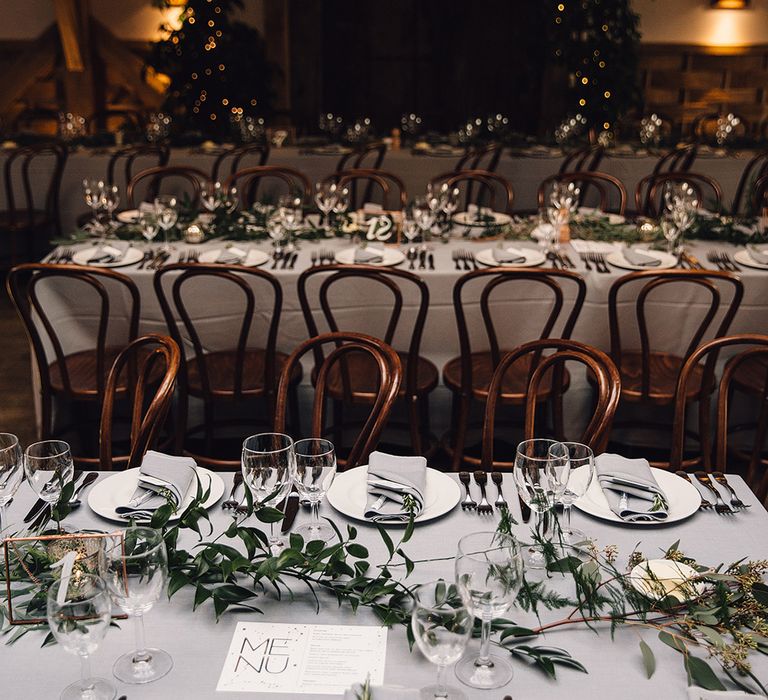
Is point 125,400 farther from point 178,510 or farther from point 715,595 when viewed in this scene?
point 715,595

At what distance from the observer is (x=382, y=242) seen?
13.0 feet

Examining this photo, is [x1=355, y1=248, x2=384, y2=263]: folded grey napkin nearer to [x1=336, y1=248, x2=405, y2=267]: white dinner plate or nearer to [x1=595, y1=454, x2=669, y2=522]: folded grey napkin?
[x1=336, y1=248, x2=405, y2=267]: white dinner plate

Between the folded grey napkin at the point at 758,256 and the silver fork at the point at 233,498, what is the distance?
2598mm

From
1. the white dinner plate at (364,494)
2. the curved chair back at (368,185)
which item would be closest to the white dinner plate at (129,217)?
the curved chair back at (368,185)

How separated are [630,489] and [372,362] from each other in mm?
1776

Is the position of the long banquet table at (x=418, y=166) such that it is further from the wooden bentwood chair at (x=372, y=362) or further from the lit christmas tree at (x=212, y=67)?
the wooden bentwood chair at (x=372, y=362)

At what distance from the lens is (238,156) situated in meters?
5.91

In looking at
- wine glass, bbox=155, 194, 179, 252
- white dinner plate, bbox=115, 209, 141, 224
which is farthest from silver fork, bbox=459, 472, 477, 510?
white dinner plate, bbox=115, 209, 141, 224

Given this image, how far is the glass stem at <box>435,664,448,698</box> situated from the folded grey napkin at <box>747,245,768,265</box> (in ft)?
9.41

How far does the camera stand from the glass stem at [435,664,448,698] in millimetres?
1202

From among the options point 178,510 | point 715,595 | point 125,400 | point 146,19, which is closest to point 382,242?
point 125,400

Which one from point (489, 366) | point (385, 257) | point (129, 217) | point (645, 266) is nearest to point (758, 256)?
point (645, 266)

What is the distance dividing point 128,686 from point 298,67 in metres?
7.90

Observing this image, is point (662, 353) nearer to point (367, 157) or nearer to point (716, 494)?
point (716, 494)
